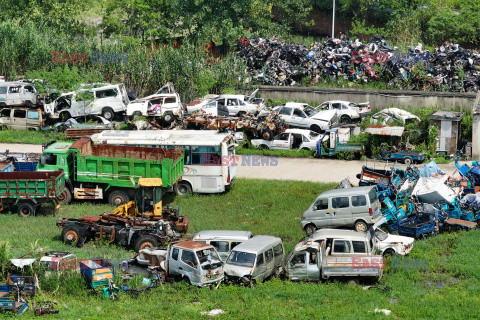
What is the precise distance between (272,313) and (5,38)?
3555 centimetres

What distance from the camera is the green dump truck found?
80.3 ft

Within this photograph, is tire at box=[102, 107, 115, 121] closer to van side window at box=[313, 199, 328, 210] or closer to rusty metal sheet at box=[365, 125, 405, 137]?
rusty metal sheet at box=[365, 125, 405, 137]

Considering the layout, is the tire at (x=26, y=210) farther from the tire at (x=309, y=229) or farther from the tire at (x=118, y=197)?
the tire at (x=309, y=229)

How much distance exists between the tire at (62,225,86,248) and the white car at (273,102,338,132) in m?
16.3

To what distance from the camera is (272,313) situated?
15602 millimetres

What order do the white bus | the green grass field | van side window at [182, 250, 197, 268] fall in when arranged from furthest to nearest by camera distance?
the white bus, van side window at [182, 250, 197, 268], the green grass field

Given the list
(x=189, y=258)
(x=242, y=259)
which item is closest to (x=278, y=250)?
(x=242, y=259)

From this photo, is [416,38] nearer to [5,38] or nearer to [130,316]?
[5,38]

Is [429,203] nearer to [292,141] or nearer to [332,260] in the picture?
Answer: [332,260]

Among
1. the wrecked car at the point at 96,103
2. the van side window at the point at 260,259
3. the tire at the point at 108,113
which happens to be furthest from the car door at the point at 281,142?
the van side window at the point at 260,259

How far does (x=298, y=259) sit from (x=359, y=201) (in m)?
4.26

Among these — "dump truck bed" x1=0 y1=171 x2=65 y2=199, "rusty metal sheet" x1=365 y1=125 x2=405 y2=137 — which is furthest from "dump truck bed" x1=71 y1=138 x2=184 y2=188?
"rusty metal sheet" x1=365 y1=125 x2=405 y2=137

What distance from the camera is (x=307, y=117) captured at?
34531 mm

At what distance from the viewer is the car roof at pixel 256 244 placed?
59.0 feet
